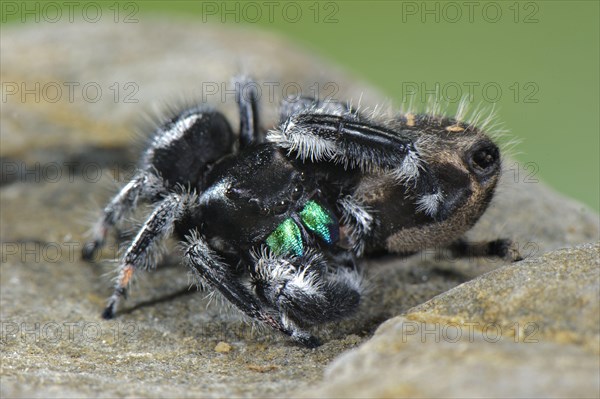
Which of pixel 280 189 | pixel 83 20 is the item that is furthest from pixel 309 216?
pixel 83 20

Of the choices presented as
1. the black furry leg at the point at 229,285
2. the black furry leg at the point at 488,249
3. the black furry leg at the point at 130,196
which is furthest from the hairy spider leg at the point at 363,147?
the black furry leg at the point at 130,196

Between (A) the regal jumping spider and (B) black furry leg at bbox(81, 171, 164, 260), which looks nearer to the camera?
(A) the regal jumping spider

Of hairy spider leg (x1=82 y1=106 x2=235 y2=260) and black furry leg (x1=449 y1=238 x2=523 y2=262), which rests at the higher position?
hairy spider leg (x1=82 y1=106 x2=235 y2=260)

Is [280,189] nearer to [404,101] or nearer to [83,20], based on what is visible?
[404,101]

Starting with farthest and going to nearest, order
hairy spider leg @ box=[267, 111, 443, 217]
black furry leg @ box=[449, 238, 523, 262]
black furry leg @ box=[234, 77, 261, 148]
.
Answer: black furry leg @ box=[234, 77, 261, 148], black furry leg @ box=[449, 238, 523, 262], hairy spider leg @ box=[267, 111, 443, 217]

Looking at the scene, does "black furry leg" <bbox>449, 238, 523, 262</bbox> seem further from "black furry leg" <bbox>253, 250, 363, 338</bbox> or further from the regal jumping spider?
"black furry leg" <bbox>253, 250, 363, 338</bbox>

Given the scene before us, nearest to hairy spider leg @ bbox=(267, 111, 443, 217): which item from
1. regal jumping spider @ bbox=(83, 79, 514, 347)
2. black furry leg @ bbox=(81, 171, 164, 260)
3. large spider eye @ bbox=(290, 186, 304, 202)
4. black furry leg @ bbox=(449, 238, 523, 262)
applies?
regal jumping spider @ bbox=(83, 79, 514, 347)

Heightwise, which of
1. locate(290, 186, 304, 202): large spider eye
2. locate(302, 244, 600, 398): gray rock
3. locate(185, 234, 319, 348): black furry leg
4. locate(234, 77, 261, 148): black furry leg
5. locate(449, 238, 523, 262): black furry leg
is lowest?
locate(185, 234, 319, 348): black furry leg
